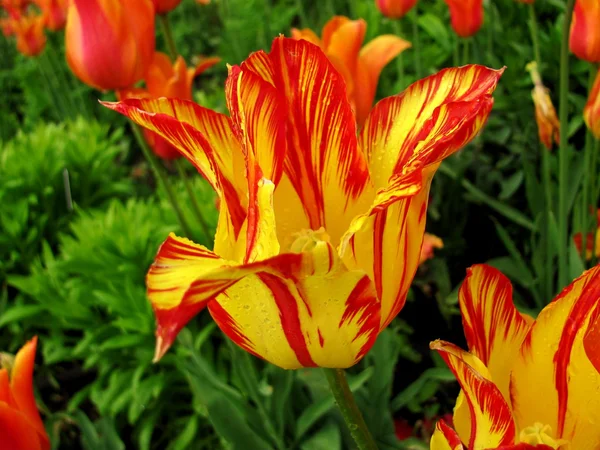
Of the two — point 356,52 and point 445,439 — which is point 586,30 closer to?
point 356,52

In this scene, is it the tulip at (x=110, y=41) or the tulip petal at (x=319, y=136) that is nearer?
the tulip petal at (x=319, y=136)

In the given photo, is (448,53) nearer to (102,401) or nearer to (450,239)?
(450,239)

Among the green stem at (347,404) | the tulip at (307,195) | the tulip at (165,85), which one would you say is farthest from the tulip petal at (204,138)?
the tulip at (165,85)

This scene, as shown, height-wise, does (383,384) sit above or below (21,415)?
below

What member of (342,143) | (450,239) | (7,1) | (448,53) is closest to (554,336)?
(342,143)

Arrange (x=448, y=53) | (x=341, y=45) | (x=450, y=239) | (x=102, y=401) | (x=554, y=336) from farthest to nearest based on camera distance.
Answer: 1. (x=448, y=53)
2. (x=450, y=239)
3. (x=102, y=401)
4. (x=341, y=45)
5. (x=554, y=336)

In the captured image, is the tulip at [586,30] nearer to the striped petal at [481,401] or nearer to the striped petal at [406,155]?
the striped petal at [406,155]
